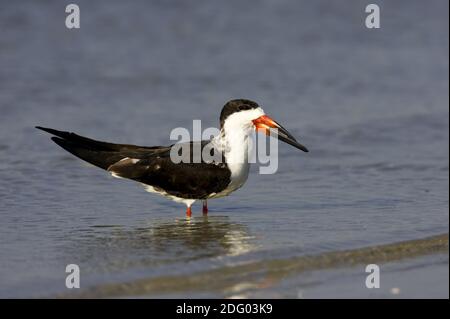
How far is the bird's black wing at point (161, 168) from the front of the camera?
262 inches

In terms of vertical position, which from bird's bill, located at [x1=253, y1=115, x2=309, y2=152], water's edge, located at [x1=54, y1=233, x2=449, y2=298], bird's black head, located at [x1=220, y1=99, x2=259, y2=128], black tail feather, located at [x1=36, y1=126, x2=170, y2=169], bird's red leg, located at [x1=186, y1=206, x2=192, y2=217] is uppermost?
bird's black head, located at [x1=220, y1=99, x2=259, y2=128]

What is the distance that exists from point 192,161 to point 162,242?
892 mm

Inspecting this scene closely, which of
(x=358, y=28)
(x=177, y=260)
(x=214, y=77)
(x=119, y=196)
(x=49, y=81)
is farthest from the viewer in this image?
(x=358, y=28)

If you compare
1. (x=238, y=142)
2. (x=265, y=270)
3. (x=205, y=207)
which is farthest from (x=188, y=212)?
(x=265, y=270)

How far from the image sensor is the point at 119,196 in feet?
24.2

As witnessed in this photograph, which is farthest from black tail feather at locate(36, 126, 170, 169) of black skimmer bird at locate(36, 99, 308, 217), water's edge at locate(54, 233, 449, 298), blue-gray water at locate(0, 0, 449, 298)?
water's edge at locate(54, 233, 449, 298)

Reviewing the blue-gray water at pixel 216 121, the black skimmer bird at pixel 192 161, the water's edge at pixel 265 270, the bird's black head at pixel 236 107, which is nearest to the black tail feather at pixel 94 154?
the black skimmer bird at pixel 192 161

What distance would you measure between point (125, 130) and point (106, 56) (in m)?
2.77

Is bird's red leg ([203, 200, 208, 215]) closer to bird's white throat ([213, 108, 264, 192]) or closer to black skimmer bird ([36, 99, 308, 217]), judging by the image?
black skimmer bird ([36, 99, 308, 217])

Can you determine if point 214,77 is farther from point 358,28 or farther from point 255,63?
point 358,28

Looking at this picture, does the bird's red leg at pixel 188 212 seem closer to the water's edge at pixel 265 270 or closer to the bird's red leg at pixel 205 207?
the bird's red leg at pixel 205 207

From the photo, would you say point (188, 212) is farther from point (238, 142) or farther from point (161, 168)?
point (238, 142)

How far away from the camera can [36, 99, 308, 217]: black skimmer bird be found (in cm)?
666
